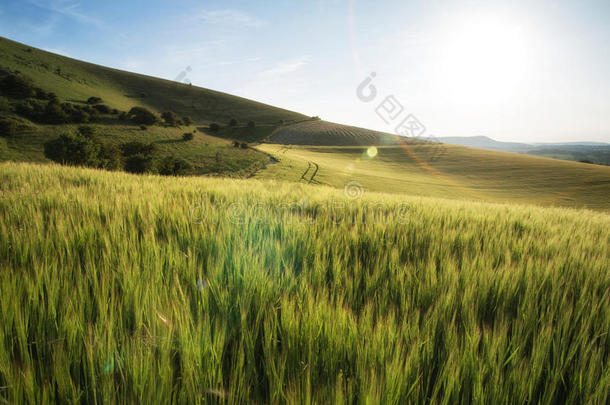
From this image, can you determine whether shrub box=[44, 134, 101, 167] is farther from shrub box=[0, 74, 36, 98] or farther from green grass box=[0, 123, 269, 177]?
shrub box=[0, 74, 36, 98]

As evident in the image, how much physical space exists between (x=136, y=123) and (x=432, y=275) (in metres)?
48.4

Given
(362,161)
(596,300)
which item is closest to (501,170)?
(362,161)

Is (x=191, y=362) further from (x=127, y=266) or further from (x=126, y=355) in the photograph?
(x=127, y=266)

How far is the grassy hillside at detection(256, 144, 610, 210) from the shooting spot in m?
32.0

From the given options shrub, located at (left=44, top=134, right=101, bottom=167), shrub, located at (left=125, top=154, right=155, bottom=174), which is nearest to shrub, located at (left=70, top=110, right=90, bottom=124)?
shrub, located at (left=44, top=134, right=101, bottom=167)

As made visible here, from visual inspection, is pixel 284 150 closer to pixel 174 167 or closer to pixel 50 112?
pixel 174 167

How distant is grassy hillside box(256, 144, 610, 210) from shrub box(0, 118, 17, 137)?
26582mm

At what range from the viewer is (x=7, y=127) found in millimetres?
25984

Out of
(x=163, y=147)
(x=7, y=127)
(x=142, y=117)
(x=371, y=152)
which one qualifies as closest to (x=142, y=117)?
(x=142, y=117)

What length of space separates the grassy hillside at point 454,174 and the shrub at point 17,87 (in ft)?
122

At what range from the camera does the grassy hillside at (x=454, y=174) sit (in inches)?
1258

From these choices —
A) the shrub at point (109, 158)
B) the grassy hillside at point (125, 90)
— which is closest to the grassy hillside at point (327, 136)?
the grassy hillside at point (125, 90)

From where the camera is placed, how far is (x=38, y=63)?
55.2 meters

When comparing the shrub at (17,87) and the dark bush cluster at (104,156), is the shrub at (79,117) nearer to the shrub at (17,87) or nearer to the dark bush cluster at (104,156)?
the dark bush cluster at (104,156)
